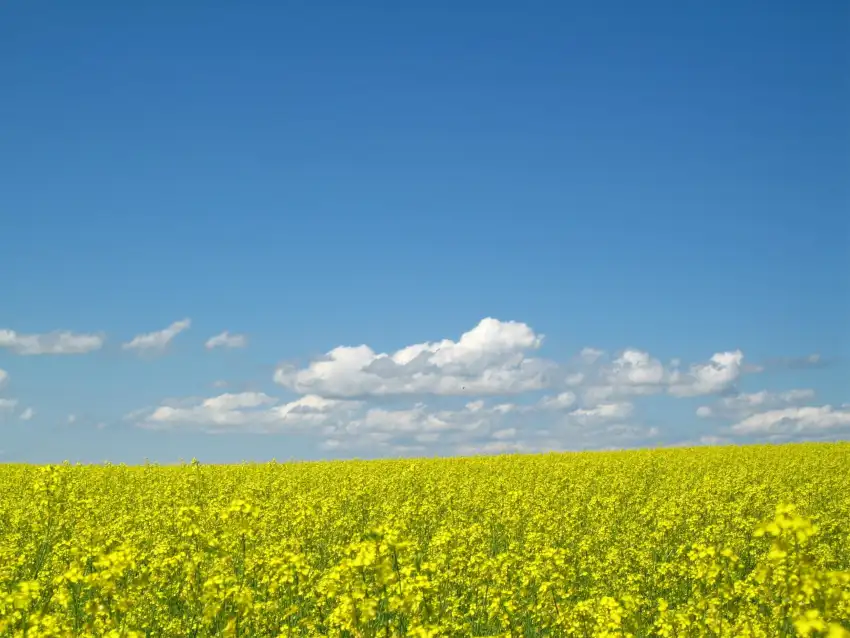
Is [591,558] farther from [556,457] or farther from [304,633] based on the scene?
[556,457]

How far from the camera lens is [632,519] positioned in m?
19.6

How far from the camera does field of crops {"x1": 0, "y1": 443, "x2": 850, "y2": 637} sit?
715 centimetres

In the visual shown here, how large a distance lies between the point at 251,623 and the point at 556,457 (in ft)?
116

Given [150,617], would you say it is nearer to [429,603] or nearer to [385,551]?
[429,603]

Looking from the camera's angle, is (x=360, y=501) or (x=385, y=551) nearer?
(x=385, y=551)

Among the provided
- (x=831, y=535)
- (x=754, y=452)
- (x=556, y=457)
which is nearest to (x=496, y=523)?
(x=831, y=535)

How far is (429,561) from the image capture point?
10.7 m

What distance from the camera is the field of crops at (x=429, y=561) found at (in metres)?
7.15

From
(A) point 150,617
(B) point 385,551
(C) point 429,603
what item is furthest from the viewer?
(A) point 150,617

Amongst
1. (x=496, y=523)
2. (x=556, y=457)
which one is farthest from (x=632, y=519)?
(x=556, y=457)

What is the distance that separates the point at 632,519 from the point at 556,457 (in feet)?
79.6

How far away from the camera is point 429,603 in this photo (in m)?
8.00

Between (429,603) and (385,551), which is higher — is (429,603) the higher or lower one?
the lower one

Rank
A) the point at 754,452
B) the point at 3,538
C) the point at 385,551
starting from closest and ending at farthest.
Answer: the point at 385,551 < the point at 3,538 < the point at 754,452
